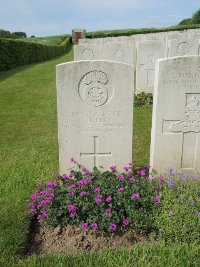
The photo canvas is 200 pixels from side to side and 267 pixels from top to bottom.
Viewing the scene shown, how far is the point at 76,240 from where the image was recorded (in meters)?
2.90

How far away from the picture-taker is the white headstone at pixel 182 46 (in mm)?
8945

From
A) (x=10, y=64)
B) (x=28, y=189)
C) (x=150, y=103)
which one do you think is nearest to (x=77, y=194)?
(x=28, y=189)

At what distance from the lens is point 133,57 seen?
931 centimetres

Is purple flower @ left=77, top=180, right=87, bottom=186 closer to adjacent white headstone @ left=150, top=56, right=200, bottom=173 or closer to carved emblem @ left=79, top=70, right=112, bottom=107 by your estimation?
carved emblem @ left=79, top=70, right=112, bottom=107

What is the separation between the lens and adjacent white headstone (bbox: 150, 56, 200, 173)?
3434 mm

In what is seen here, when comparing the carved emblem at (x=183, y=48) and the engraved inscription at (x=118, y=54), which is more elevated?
the carved emblem at (x=183, y=48)

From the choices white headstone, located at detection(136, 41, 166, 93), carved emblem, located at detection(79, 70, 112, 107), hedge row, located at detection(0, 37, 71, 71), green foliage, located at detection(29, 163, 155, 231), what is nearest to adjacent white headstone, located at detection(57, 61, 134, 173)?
carved emblem, located at detection(79, 70, 112, 107)

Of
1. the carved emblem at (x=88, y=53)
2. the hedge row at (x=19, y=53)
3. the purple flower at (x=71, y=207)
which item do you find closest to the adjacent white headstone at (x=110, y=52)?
the carved emblem at (x=88, y=53)

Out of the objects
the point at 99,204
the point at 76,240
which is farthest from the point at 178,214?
the point at 76,240

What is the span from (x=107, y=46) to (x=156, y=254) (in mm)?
8224

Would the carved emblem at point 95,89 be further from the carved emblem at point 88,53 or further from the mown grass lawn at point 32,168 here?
the carved emblem at point 88,53

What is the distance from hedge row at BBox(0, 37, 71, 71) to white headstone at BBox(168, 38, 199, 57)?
36.5 feet

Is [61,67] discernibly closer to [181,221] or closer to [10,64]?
[181,221]

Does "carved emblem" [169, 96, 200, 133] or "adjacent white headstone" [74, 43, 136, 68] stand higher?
"adjacent white headstone" [74, 43, 136, 68]
